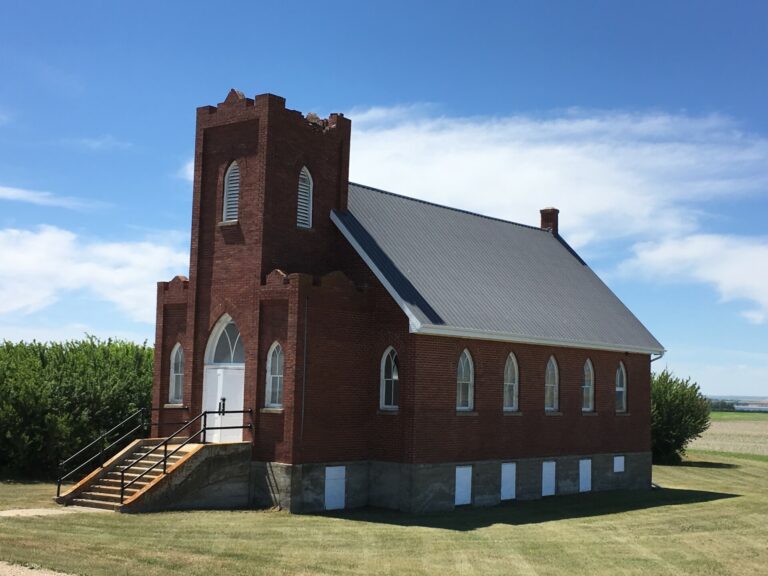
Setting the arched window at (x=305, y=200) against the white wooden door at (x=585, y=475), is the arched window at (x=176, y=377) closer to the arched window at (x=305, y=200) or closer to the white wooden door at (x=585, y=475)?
the arched window at (x=305, y=200)

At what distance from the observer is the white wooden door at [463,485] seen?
25188mm

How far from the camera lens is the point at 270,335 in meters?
23.7

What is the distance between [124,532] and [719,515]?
51.5 feet

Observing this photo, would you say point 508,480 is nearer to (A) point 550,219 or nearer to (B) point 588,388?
(B) point 588,388

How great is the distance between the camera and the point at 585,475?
30438 mm

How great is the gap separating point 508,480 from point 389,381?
5.20m

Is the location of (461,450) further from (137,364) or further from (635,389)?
(137,364)

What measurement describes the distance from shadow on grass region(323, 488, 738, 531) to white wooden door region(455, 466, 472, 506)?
1.19ft

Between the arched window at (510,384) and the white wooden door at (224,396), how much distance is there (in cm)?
770

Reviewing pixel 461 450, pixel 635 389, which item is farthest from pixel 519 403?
pixel 635 389

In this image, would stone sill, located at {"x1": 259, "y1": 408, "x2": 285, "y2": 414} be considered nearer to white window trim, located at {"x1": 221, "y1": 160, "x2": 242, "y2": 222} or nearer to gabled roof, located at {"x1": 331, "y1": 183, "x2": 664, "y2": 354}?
gabled roof, located at {"x1": 331, "y1": 183, "x2": 664, "y2": 354}

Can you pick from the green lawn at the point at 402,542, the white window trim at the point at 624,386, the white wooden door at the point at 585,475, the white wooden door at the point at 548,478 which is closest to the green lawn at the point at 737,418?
the white window trim at the point at 624,386

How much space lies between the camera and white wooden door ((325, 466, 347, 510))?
23562 millimetres

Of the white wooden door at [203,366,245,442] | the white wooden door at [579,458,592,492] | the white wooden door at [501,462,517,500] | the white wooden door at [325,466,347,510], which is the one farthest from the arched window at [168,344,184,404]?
the white wooden door at [579,458,592,492]
